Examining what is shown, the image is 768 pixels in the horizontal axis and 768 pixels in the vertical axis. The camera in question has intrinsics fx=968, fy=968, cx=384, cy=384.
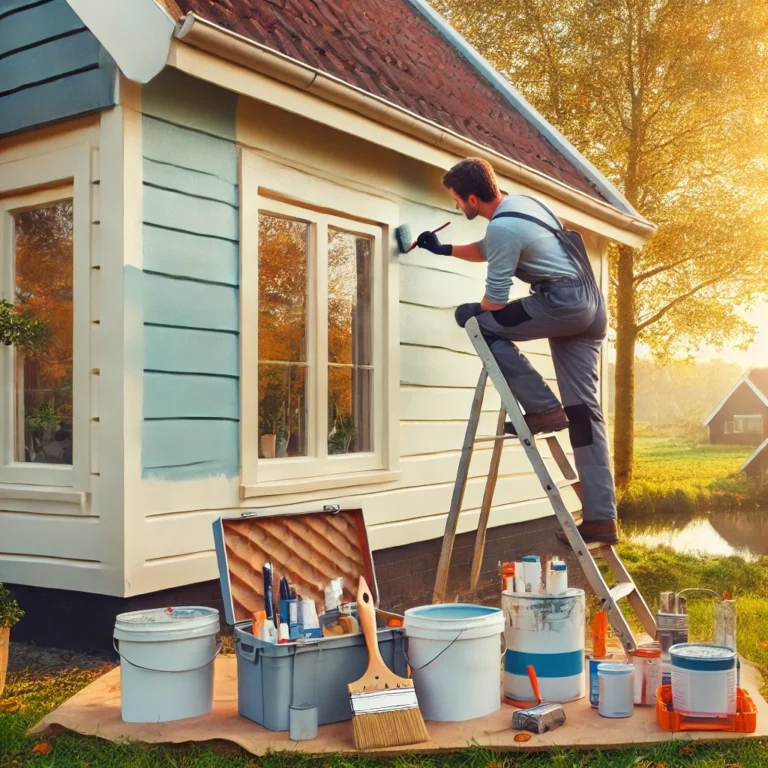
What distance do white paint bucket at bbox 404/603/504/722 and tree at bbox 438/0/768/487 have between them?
42.9 ft

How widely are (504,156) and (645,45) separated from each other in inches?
418

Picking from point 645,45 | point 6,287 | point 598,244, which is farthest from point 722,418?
point 6,287

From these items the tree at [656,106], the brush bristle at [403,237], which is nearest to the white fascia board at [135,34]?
the brush bristle at [403,237]

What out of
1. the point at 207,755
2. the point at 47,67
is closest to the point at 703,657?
the point at 207,755

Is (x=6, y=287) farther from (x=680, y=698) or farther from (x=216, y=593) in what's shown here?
(x=680, y=698)

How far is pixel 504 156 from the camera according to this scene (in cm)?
701

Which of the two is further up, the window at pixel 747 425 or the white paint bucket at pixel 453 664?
the window at pixel 747 425

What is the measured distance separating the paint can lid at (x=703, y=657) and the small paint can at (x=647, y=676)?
0.30m

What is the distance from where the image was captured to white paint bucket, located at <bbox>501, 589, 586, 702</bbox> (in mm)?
4301

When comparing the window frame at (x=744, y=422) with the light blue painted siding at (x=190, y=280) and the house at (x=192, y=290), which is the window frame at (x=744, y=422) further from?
the light blue painted siding at (x=190, y=280)

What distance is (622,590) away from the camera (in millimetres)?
4953

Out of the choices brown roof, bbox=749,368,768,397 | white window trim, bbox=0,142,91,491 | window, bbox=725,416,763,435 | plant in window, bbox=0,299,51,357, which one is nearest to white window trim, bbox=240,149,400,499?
white window trim, bbox=0,142,91,491

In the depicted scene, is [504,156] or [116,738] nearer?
[116,738]

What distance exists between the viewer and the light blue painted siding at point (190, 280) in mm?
4949
